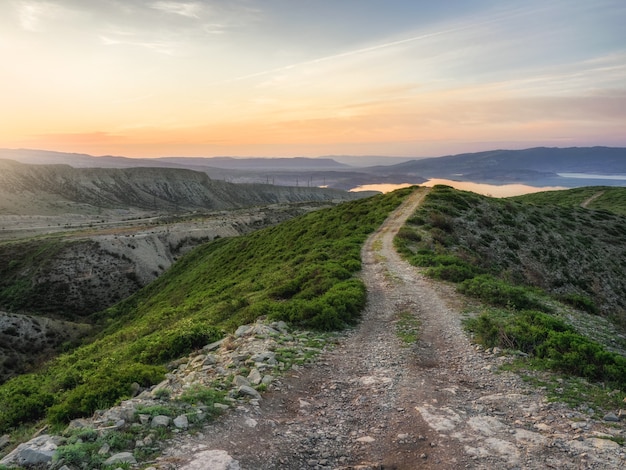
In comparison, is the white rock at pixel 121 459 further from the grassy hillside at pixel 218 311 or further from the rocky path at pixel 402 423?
the grassy hillside at pixel 218 311

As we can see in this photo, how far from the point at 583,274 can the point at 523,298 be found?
2239 cm

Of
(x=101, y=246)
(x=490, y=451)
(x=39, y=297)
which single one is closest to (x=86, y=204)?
(x=101, y=246)

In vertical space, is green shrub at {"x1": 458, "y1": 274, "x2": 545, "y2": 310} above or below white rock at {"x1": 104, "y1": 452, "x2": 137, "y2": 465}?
below

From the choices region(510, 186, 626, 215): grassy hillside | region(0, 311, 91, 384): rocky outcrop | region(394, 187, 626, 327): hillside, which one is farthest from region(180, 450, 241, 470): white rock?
region(510, 186, 626, 215): grassy hillside

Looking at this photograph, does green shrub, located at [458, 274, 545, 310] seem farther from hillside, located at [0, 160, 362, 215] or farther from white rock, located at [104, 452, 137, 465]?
hillside, located at [0, 160, 362, 215]

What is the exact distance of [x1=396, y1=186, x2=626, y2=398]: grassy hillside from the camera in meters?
11.7

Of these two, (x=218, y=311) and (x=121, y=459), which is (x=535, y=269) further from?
(x=121, y=459)

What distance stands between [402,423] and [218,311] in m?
12.8

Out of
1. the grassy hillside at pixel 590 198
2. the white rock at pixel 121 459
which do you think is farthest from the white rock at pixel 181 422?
the grassy hillside at pixel 590 198

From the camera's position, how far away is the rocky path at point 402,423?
22.3ft

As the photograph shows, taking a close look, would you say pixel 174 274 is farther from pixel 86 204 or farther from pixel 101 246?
pixel 86 204

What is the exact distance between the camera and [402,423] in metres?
8.12

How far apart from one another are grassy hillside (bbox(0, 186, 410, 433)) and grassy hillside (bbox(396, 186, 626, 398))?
526 centimetres

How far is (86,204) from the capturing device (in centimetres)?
15800
